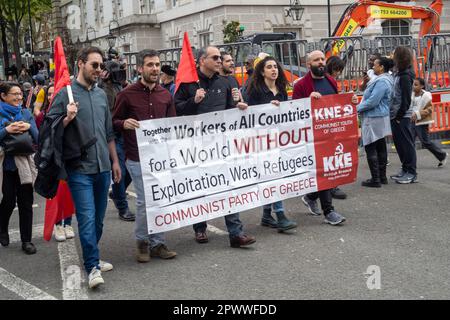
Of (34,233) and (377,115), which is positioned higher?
(377,115)

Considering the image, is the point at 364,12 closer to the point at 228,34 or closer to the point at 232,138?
the point at 228,34

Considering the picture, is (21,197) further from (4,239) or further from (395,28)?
(395,28)

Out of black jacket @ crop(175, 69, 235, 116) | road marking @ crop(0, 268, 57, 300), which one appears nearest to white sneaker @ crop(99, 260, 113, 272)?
road marking @ crop(0, 268, 57, 300)

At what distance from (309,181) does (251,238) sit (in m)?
1.21

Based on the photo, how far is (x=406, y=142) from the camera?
29.7ft

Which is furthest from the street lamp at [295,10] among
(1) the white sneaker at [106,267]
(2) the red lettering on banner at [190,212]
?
(1) the white sneaker at [106,267]

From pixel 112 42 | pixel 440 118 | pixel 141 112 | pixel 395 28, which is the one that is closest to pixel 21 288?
pixel 141 112

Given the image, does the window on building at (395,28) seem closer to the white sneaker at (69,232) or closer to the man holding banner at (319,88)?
the man holding banner at (319,88)

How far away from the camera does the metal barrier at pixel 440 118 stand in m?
12.7

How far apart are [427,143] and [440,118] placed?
9.19 feet

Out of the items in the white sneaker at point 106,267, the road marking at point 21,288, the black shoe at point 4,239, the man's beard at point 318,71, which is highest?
the man's beard at point 318,71

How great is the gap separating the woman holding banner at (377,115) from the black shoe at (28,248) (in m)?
4.88

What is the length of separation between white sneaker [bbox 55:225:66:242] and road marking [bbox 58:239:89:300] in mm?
56

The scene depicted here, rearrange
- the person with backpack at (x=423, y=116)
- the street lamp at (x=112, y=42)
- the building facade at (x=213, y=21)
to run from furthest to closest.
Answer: the building facade at (x=213, y=21) < the street lamp at (x=112, y=42) < the person with backpack at (x=423, y=116)
